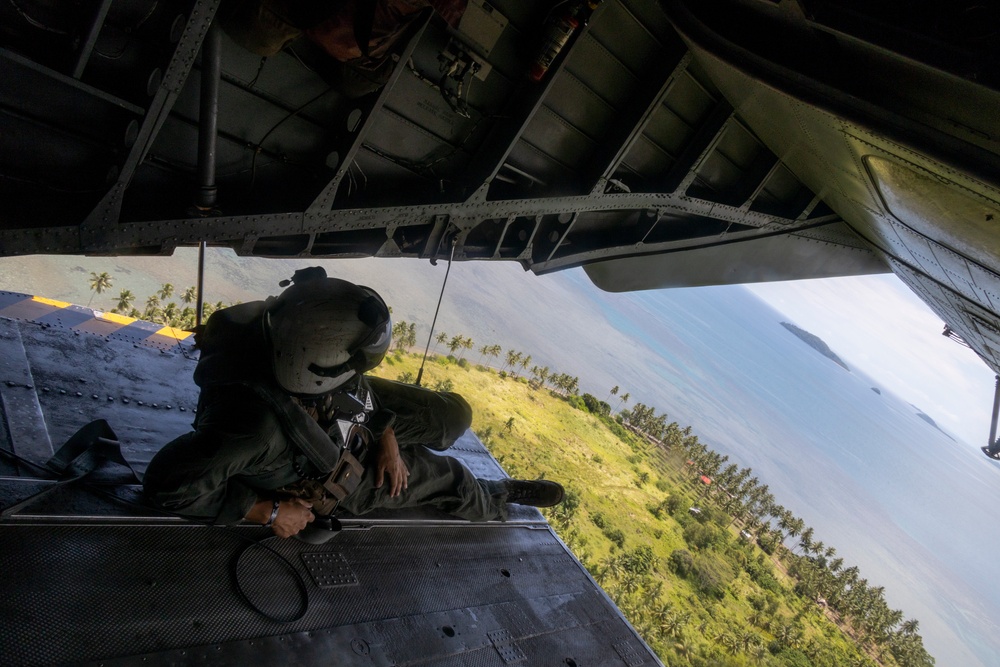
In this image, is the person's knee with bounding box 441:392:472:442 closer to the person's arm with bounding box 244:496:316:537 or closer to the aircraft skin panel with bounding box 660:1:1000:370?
the person's arm with bounding box 244:496:316:537

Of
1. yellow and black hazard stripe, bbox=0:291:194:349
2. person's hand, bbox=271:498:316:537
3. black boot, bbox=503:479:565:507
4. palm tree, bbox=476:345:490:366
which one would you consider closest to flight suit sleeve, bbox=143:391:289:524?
person's hand, bbox=271:498:316:537

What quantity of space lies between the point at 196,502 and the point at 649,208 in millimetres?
4339

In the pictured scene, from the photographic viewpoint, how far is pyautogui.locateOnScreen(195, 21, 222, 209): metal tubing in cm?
260

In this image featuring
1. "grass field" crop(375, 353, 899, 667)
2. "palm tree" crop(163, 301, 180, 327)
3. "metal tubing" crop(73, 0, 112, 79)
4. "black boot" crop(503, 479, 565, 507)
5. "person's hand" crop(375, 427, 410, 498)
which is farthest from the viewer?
"grass field" crop(375, 353, 899, 667)

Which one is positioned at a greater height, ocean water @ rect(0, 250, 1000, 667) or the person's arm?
the person's arm

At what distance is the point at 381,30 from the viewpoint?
2.64m

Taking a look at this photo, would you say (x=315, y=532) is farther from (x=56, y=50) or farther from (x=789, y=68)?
(x=789, y=68)

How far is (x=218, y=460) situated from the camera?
2.21 meters

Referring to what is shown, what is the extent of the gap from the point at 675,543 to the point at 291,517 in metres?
46.1

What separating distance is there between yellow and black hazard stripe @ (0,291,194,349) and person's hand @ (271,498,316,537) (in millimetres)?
2770

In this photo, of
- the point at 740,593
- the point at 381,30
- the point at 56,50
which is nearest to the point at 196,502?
the point at 56,50

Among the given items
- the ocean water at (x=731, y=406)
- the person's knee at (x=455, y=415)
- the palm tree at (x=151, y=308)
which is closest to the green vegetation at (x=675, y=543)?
the ocean water at (x=731, y=406)

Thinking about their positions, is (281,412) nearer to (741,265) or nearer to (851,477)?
(741,265)

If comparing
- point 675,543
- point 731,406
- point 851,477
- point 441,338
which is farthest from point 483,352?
point 851,477
